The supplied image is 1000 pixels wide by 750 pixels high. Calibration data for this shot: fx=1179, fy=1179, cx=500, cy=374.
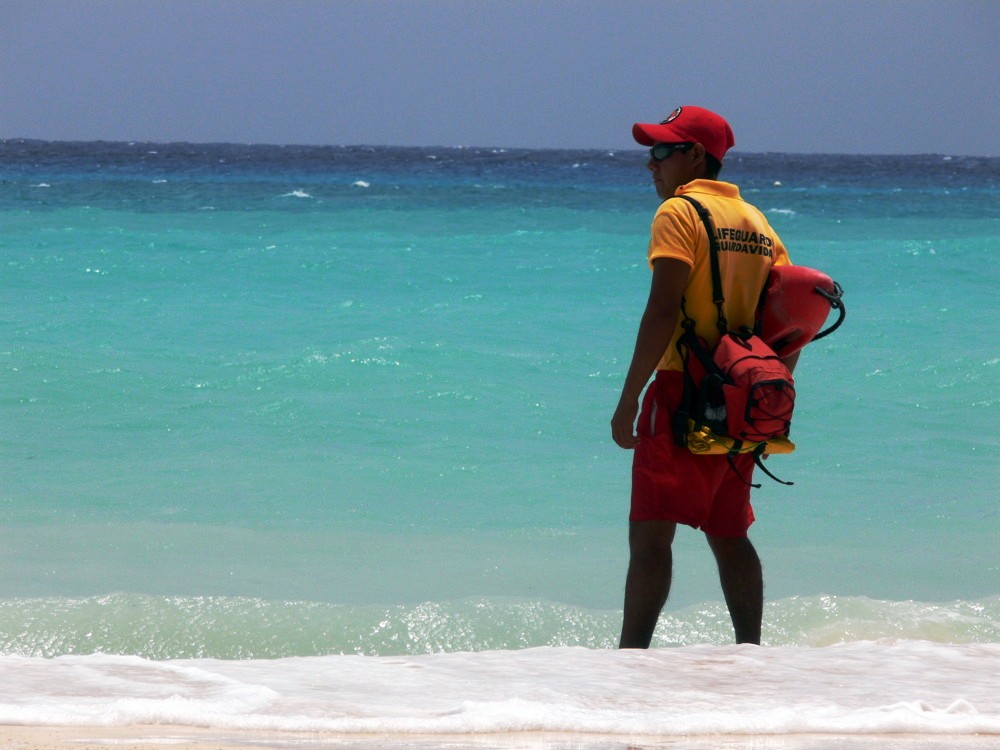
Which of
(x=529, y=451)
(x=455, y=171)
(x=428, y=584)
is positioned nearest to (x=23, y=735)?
(x=428, y=584)

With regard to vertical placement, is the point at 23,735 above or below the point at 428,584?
above

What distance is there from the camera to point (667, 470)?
9.20 feet

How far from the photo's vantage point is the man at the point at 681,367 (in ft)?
8.97

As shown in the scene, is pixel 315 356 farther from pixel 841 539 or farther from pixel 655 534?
pixel 655 534

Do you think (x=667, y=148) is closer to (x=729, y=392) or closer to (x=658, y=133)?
(x=658, y=133)

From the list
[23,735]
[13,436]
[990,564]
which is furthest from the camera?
[13,436]

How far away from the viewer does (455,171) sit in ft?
159

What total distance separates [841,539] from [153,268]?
9708 millimetres

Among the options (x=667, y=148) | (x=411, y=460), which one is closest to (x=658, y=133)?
(x=667, y=148)

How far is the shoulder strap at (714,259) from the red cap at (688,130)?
184 millimetres

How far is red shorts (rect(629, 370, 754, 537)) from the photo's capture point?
2807mm

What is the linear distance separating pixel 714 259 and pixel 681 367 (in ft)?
0.89

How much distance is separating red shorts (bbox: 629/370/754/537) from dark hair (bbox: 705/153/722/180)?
52 cm

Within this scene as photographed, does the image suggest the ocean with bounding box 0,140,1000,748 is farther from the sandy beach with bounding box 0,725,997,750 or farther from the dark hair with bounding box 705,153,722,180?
the dark hair with bounding box 705,153,722,180
